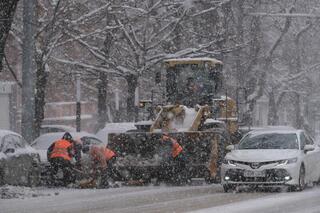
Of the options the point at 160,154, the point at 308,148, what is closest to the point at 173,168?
the point at 160,154

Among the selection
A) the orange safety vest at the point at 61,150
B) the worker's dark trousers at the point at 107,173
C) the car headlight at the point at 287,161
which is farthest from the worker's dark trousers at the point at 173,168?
the car headlight at the point at 287,161

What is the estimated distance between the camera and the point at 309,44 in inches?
2227

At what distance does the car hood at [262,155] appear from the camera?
18.6 m

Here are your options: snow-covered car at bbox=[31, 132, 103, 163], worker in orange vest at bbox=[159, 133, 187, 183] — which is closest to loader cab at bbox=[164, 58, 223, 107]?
snow-covered car at bbox=[31, 132, 103, 163]

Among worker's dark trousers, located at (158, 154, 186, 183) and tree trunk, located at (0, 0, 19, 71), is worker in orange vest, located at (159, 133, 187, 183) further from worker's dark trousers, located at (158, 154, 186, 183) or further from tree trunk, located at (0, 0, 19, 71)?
tree trunk, located at (0, 0, 19, 71)

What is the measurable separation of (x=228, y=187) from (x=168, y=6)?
1550cm

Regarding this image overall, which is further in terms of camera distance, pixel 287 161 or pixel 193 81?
pixel 193 81

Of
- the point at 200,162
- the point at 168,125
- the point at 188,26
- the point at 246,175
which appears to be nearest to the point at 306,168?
the point at 246,175

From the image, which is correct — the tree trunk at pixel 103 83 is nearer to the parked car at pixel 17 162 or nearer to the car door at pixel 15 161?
the parked car at pixel 17 162

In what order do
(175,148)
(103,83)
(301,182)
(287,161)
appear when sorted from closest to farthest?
(287,161), (301,182), (175,148), (103,83)

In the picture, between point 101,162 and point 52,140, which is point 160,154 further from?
point 52,140

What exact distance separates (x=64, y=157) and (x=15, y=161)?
148 centimetres

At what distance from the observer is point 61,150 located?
2108cm

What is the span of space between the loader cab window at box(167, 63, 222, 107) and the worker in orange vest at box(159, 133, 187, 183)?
2.86 metres
